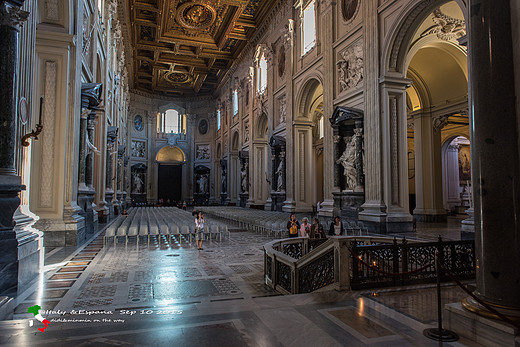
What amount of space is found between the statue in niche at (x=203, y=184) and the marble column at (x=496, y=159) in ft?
109

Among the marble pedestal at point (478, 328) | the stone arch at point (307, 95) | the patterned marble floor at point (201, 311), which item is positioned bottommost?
the patterned marble floor at point (201, 311)

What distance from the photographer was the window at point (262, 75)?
2269 centimetres

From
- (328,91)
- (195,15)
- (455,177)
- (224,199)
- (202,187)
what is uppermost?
(195,15)

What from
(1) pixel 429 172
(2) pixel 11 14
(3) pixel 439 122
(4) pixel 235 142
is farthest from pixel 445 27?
(4) pixel 235 142

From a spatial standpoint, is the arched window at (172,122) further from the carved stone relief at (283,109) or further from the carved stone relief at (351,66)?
the carved stone relief at (351,66)

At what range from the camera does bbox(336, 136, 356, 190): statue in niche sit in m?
12.7

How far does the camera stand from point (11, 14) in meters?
4.79

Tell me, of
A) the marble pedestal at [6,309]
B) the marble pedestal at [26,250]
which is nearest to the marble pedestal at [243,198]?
the marble pedestal at [26,250]

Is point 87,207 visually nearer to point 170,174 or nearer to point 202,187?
point 202,187

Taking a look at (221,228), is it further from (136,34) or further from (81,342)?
(136,34)

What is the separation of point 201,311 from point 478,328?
245 cm

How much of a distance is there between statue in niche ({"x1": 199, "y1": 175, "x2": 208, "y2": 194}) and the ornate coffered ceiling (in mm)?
9185

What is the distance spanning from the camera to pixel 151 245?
31.7 feet

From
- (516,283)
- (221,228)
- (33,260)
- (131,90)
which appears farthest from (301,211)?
(131,90)
